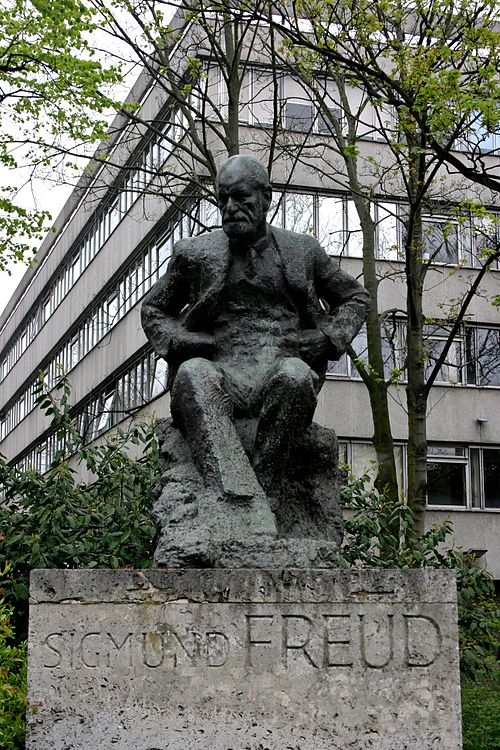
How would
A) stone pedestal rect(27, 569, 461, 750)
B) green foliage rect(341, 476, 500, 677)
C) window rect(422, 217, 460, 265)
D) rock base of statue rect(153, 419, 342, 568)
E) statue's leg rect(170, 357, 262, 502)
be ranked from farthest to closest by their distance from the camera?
window rect(422, 217, 460, 265) → green foliage rect(341, 476, 500, 677) → statue's leg rect(170, 357, 262, 502) → rock base of statue rect(153, 419, 342, 568) → stone pedestal rect(27, 569, 461, 750)

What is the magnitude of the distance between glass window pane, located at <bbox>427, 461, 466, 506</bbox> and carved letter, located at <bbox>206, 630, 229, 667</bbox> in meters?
21.0

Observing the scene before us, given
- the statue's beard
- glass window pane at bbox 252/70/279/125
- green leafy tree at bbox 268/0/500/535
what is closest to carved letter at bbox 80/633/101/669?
the statue's beard

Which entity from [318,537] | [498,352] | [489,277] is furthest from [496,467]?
[318,537]

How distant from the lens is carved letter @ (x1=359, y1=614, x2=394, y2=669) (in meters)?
4.86

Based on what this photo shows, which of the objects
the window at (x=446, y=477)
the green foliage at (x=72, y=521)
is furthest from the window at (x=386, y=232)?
the green foliage at (x=72, y=521)

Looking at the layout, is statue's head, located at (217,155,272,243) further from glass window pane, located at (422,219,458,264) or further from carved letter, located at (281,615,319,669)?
glass window pane, located at (422,219,458,264)

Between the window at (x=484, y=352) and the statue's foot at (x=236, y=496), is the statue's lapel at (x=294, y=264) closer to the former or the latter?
the statue's foot at (x=236, y=496)

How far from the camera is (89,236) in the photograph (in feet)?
119

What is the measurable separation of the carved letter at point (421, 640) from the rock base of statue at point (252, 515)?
45 cm

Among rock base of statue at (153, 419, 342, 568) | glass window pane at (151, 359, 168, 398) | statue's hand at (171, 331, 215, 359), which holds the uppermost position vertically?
glass window pane at (151, 359, 168, 398)

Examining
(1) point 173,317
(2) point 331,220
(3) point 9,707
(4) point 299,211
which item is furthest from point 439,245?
(3) point 9,707

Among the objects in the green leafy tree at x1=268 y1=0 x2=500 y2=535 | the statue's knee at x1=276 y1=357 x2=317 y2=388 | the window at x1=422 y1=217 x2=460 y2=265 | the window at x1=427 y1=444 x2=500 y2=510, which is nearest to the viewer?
the statue's knee at x1=276 y1=357 x2=317 y2=388

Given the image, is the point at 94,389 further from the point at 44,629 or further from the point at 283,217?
the point at 44,629

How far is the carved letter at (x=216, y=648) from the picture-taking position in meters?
4.82
